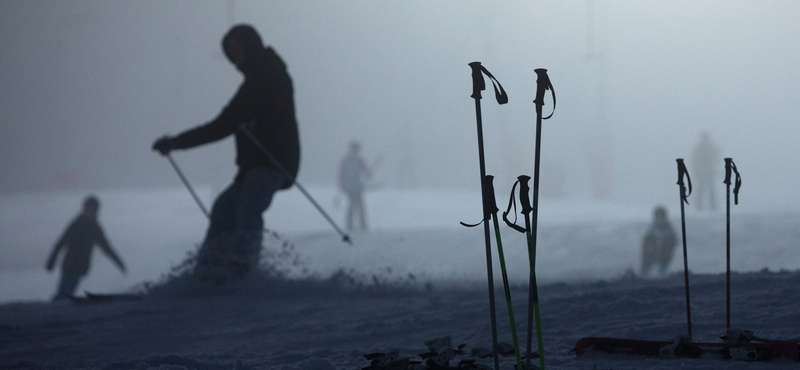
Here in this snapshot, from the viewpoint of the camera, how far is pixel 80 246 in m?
7.92

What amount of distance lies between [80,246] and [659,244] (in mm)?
6184

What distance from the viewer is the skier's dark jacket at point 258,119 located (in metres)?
4.73

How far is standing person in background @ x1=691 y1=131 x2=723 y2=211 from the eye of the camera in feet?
43.1

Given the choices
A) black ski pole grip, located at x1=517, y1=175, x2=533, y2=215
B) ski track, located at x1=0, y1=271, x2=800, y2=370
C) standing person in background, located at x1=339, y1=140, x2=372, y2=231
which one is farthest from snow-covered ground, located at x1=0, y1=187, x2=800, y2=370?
standing person in background, located at x1=339, y1=140, x2=372, y2=231

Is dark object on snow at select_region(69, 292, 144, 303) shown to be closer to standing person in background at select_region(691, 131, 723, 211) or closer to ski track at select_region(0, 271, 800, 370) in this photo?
ski track at select_region(0, 271, 800, 370)

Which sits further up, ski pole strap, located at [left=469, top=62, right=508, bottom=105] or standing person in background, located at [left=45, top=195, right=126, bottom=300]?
ski pole strap, located at [left=469, top=62, right=508, bottom=105]

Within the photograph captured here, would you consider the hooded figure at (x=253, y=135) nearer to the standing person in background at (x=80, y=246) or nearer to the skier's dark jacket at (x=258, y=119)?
the skier's dark jacket at (x=258, y=119)

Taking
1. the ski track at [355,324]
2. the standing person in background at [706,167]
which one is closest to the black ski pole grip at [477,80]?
the ski track at [355,324]

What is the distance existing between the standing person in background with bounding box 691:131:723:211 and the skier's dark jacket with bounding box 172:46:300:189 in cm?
1028

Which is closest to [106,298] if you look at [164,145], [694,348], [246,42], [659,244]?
[164,145]

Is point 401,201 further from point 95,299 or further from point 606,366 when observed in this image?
point 606,366

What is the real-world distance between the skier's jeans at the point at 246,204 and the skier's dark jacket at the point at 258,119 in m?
0.08

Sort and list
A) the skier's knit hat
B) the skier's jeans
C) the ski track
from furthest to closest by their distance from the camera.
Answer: the skier's knit hat < the skier's jeans < the ski track

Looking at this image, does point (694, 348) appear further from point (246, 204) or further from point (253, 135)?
point (253, 135)
